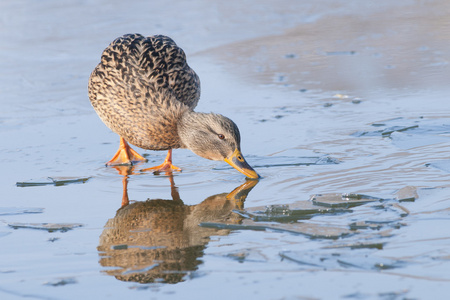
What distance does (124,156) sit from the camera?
17.6 ft

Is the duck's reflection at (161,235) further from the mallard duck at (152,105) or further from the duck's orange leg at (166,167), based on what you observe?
the mallard duck at (152,105)

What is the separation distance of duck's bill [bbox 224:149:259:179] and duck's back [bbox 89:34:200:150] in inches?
26.3

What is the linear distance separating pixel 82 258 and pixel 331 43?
6.42 m

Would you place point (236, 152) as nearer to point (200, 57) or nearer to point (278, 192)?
point (278, 192)

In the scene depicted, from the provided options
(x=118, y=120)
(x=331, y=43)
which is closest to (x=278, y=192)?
(x=118, y=120)

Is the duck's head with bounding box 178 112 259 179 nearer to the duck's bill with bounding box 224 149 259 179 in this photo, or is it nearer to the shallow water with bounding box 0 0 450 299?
the duck's bill with bounding box 224 149 259 179

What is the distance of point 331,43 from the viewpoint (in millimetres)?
9156

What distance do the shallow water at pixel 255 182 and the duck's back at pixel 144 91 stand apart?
32cm

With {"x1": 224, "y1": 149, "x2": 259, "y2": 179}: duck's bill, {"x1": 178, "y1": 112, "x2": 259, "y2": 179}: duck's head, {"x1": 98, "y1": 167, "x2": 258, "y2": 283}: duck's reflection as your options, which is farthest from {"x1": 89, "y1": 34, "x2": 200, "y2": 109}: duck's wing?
{"x1": 98, "y1": 167, "x2": 258, "y2": 283}: duck's reflection

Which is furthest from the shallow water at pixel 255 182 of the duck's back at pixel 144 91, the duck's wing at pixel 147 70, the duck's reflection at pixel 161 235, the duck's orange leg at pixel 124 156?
the duck's wing at pixel 147 70

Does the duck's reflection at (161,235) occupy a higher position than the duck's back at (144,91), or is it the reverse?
the duck's back at (144,91)

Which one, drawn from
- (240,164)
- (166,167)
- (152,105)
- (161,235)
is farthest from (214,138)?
(161,235)

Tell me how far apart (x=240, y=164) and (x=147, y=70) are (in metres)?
1.23

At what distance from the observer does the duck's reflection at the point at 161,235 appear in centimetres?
321
